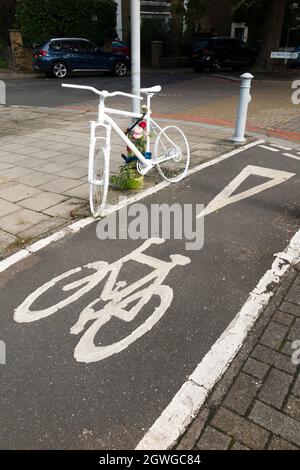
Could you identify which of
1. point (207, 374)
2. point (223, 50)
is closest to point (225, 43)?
point (223, 50)

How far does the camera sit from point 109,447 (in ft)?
6.68

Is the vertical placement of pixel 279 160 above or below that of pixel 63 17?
below

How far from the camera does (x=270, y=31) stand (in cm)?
2027

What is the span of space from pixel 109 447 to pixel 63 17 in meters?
25.3

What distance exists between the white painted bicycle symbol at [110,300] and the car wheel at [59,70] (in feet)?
59.5

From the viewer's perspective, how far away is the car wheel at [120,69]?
20.9 meters

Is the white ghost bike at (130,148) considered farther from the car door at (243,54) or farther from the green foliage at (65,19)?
the green foliage at (65,19)

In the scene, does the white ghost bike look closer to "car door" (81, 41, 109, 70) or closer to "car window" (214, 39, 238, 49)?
"car door" (81, 41, 109, 70)

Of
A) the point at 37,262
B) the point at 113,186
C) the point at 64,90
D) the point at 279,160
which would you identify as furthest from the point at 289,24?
the point at 37,262

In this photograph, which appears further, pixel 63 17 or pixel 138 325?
pixel 63 17

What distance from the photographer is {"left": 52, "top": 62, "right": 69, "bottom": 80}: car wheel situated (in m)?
19.2

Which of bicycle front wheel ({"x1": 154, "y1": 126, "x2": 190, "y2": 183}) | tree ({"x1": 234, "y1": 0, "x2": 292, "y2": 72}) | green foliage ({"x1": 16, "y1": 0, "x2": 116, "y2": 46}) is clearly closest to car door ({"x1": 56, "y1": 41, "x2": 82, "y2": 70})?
green foliage ({"x1": 16, "y1": 0, "x2": 116, "y2": 46})
